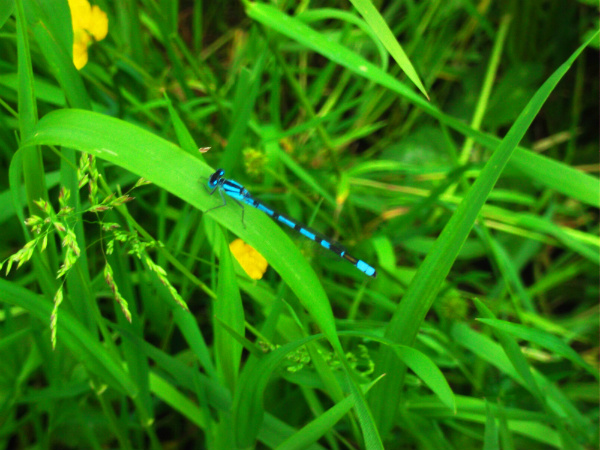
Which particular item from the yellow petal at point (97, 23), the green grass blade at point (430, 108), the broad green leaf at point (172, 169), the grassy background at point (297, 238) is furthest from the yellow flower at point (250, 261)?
the yellow petal at point (97, 23)

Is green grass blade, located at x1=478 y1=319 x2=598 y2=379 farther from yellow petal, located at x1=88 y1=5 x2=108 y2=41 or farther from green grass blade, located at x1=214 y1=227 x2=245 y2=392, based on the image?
Answer: yellow petal, located at x1=88 y1=5 x2=108 y2=41

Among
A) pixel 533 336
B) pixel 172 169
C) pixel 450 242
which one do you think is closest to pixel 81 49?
pixel 172 169

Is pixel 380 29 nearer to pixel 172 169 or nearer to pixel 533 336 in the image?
pixel 172 169

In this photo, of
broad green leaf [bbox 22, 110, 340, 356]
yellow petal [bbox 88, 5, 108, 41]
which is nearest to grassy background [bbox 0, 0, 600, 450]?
broad green leaf [bbox 22, 110, 340, 356]

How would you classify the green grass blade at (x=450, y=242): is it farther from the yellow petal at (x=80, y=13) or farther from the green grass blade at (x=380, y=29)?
the yellow petal at (x=80, y=13)

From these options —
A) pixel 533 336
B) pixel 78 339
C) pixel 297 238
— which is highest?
pixel 297 238

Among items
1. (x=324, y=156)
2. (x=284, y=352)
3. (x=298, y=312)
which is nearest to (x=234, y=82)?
(x=324, y=156)
